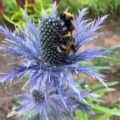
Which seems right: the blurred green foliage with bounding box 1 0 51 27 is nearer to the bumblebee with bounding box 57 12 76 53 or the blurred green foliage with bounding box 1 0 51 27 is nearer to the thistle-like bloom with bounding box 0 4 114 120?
the thistle-like bloom with bounding box 0 4 114 120

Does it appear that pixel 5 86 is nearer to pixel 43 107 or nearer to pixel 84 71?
pixel 43 107

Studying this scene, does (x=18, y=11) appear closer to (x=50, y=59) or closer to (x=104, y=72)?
(x=104, y=72)

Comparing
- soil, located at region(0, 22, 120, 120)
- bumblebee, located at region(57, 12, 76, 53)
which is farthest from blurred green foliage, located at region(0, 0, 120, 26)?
bumblebee, located at region(57, 12, 76, 53)

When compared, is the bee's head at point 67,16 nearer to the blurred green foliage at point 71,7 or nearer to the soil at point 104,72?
the soil at point 104,72

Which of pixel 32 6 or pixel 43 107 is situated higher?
pixel 32 6

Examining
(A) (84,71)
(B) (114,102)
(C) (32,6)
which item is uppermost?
(C) (32,6)

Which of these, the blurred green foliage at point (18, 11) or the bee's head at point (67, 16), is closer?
the bee's head at point (67, 16)

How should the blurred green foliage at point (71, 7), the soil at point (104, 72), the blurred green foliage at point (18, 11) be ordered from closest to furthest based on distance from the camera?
1. the soil at point (104, 72)
2. the blurred green foliage at point (18, 11)
3. the blurred green foliage at point (71, 7)

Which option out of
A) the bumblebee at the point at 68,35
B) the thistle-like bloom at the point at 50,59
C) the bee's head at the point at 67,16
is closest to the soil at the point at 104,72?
the thistle-like bloom at the point at 50,59

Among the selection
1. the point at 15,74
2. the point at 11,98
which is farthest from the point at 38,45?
the point at 11,98
